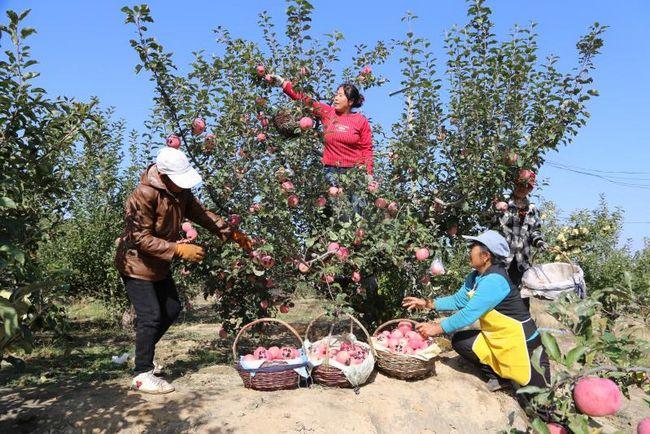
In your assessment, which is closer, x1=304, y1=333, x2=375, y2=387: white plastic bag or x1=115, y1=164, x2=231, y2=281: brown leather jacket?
x1=115, y1=164, x2=231, y2=281: brown leather jacket

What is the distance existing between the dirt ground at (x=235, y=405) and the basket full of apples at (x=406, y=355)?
8 cm

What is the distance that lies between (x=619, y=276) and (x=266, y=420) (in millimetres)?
9232

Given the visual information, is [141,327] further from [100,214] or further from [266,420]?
[100,214]

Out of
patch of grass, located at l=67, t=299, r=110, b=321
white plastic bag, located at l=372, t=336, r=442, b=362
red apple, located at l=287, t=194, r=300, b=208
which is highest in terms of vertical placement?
red apple, located at l=287, t=194, r=300, b=208

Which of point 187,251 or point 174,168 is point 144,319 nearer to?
point 187,251

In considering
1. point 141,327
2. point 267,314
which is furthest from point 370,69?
point 141,327

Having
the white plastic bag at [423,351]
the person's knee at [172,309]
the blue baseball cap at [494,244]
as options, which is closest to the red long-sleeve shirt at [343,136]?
the blue baseball cap at [494,244]

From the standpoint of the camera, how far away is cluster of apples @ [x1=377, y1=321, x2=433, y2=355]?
3787 mm

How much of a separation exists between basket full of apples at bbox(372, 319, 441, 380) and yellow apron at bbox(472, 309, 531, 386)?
393 millimetres

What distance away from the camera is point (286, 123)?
434cm

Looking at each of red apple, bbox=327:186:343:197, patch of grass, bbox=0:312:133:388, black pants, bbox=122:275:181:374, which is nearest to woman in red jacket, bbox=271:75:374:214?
red apple, bbox=327:186:343:197

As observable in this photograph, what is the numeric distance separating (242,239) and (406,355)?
1467 mm

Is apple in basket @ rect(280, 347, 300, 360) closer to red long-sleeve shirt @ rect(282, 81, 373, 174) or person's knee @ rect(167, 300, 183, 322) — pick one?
person's knee @ rect(167, 300, 183, 322)

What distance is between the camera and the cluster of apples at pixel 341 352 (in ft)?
11.7
